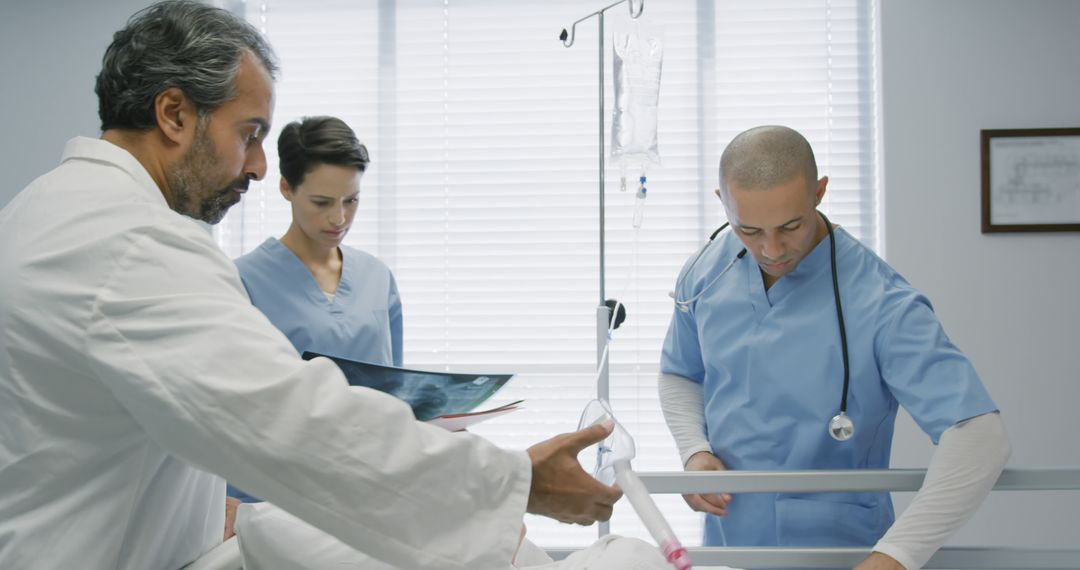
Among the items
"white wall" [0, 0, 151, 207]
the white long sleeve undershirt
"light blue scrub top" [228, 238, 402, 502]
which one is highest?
"white wall" [0, 0, 151, 207]

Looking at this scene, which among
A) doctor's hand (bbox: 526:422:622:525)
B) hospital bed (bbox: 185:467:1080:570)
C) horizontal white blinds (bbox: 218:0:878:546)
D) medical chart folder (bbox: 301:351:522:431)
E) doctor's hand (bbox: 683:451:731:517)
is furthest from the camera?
horizontal white blinds (bbox: 218:0:878:546)

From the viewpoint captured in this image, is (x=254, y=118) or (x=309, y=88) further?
(x=309, y=88)

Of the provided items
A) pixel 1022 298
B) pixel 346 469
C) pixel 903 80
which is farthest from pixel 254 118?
pixel 1022 298

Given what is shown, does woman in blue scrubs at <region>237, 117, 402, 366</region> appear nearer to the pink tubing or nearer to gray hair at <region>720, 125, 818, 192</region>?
gray hair at <region>720, 125, 818, 192</region>

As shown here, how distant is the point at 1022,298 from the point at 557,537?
192 centimetres

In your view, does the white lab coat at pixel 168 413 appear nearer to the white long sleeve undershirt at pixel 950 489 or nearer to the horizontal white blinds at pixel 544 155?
the white long sleeve undershirt at pixel 950 489

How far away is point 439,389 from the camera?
1303 mm

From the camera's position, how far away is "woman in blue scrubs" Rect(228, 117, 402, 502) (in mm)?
1987

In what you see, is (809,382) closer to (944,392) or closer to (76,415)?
(944,392)

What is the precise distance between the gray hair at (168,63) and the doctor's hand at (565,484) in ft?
2.00

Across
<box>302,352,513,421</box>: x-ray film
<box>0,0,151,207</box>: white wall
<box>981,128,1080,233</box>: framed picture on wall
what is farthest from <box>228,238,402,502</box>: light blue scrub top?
<box>981,128,1080,233</box>: framed picture on wall

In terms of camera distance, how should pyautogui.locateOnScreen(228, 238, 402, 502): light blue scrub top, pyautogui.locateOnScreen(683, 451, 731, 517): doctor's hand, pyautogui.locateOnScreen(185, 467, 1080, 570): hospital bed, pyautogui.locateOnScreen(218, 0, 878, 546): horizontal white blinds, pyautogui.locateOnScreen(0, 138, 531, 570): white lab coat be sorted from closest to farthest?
pyautogui.locateOnScreen(0, 138, 531, 570): white lab coat
pyautogui.locateOnScreen(185, 467, 1080, 570): hospital bed
pyautogui.locateOnScreen(683, 451, 731, 517): doctor's hand
pyautogui.locateOnScreen(228, 238, 402, 502): light blue scrub top
pyautogui.locateOnScreen(218, 0, 878, 546): horizontal white blinds

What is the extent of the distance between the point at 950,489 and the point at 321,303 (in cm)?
143

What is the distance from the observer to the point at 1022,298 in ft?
9.71
